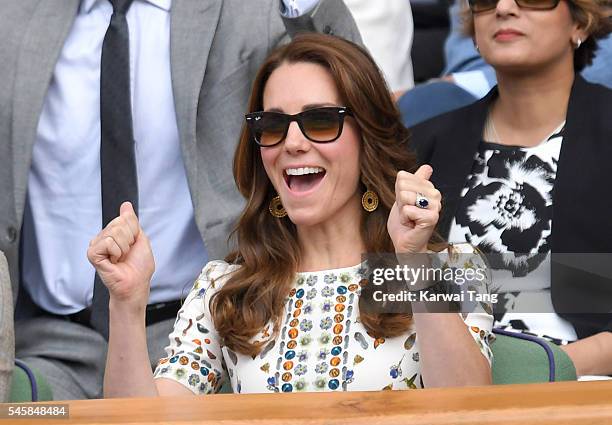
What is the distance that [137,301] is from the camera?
1970 millimetres

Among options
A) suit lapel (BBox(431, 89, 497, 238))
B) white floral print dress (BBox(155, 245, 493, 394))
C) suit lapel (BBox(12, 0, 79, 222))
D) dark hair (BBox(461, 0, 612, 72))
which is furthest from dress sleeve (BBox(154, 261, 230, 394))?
dark hair (BBox(461, 0, 612, 72))

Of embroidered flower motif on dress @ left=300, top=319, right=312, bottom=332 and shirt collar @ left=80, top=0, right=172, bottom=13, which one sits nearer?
embroidered flower motif on dress @ left=300, top=319, right=312, bottom=332

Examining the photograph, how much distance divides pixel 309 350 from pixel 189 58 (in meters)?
0.89

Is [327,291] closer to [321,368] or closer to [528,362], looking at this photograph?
[321,368]

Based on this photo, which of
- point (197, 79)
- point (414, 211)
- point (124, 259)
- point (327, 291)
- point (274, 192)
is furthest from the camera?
point (197, 79)

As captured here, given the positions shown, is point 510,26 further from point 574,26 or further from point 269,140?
point 269,140

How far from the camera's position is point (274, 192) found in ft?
7.84

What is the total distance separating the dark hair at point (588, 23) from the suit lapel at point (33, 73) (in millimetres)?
1003

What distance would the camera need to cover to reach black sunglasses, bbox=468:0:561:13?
286 cm


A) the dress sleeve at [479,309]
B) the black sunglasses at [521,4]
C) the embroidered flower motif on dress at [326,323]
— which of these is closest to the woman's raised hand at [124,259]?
the embroidered flower motif on dress at [326,323]

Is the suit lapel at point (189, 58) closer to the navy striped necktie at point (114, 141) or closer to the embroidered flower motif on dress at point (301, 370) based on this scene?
the navy striped necktie at point (114, 141)

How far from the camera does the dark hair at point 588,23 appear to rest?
2.94 metres

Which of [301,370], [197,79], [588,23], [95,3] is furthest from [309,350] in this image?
[588,23]

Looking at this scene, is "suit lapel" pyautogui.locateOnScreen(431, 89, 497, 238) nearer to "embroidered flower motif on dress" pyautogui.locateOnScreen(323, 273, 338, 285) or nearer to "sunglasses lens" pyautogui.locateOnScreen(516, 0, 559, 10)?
"sunglasses lens" pyautogui.locateOnScreen(516, 0, 559, 10)
